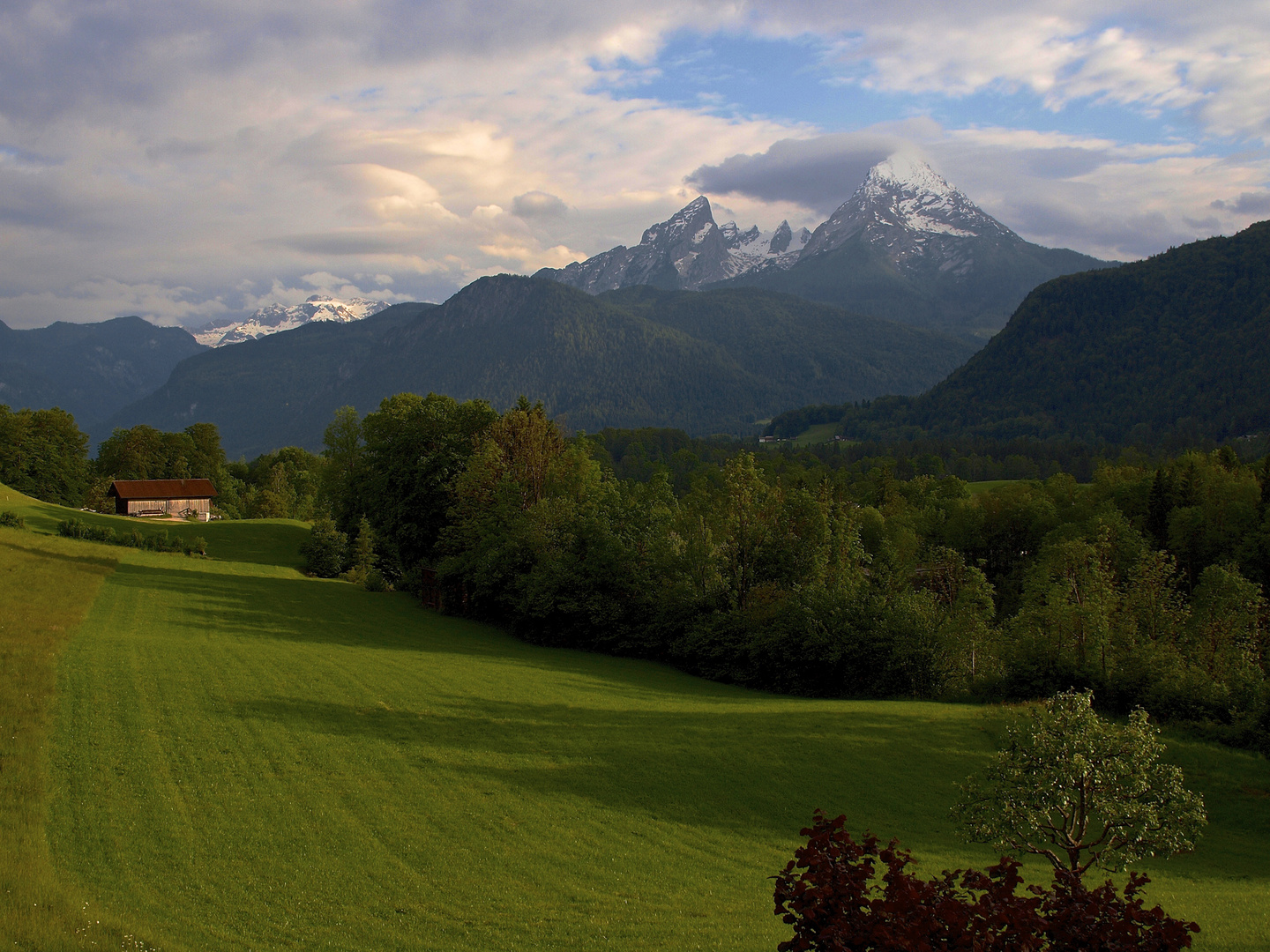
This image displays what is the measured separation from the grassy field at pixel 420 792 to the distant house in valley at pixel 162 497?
58.7 metres

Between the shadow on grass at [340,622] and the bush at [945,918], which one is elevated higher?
the bush at [945,918]

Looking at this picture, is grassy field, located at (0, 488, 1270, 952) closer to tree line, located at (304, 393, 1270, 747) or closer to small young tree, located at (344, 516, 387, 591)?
tree line, located at (304, 393, 1270, 747)

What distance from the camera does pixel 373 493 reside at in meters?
66.1

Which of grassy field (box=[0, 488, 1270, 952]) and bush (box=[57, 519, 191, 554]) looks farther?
bush (box=[57, 519, 191, 554])

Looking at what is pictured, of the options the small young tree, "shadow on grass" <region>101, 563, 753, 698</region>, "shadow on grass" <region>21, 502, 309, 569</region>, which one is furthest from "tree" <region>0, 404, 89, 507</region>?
"shadow on grass" <region>101, 563, 753, 698</region>

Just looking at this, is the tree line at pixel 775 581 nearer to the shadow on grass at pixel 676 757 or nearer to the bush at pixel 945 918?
the shadow on grass at pixel 676 757

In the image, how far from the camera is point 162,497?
300 ft

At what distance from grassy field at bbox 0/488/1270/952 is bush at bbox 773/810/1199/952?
463cm

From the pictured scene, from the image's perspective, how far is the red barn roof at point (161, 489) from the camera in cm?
8969

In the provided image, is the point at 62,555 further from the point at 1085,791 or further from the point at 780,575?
the point at 1085,791

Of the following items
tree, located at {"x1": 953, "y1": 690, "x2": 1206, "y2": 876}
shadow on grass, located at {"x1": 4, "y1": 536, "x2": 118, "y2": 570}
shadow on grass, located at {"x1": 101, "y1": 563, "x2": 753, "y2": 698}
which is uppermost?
tree, located at {"x1": 953, "y1": 690, "x2": 1206, "y2": 876}

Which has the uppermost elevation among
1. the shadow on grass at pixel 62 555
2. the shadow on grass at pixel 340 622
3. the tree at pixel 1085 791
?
the tree at pixel 1085 791

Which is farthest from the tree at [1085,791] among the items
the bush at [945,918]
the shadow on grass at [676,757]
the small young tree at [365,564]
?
the small young tree at [365,564]

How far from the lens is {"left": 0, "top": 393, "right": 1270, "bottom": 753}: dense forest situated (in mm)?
39188
